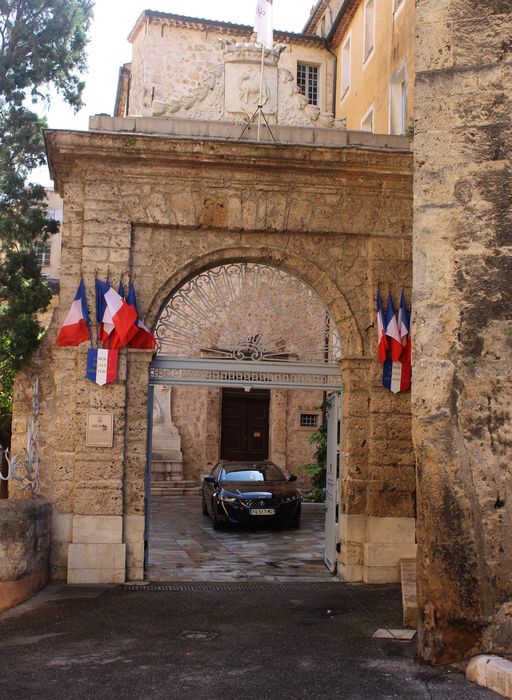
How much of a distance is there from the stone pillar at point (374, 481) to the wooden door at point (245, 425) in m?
13.1

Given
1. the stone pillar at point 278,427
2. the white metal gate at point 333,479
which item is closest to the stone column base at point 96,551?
the white metal gate at point 333,479

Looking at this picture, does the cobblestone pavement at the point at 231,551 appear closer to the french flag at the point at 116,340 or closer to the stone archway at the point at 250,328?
the stone archway at the point at 250,328

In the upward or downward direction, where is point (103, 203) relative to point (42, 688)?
upward

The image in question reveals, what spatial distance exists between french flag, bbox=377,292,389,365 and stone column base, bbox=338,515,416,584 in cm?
178

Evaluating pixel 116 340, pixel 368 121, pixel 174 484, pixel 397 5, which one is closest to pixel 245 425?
pixel 174 484

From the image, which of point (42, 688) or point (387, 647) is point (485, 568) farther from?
point (42, 688)

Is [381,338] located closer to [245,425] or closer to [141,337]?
[141,337]

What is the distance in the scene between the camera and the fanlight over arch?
987 cm

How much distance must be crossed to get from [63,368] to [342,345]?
3.11m

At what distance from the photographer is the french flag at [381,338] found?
9508 millimetres

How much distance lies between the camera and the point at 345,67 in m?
21.5

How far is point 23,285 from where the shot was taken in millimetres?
11344

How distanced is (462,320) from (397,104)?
11522mm

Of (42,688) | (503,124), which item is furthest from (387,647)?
(503,124)
